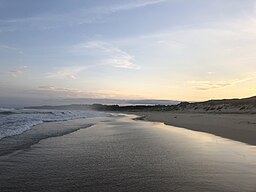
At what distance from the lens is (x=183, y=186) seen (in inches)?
250

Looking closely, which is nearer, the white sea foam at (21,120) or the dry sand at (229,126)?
the dry sand at (229,126)

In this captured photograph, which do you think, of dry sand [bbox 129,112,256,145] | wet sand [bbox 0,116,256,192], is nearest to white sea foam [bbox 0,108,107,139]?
wet sand [bbox 0,116,256,192]

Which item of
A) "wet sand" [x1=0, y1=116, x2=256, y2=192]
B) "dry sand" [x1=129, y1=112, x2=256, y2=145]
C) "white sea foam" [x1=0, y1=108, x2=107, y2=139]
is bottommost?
"white sea foam" [x1=0, y1=108, x2=107, y2=139]

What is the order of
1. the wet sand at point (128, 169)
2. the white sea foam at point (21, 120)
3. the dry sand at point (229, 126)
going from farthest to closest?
the white sea foam at point (21, 120), the dry sand at point (229, 126), the wet sand at point (128, 169)

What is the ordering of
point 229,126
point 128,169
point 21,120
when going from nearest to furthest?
point 128,169
point 229,126
point 21,120

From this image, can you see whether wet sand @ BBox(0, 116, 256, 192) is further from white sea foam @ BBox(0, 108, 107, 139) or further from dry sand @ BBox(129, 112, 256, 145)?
white sea foam @ BBox(0, 108, 107, 139)

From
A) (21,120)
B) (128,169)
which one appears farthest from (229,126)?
(21,120)

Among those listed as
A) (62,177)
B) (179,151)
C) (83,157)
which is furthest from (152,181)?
(179,151)

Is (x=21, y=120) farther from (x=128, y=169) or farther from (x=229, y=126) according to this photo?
(x=128, y=169)

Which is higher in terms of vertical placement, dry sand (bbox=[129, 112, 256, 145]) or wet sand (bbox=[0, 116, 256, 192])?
dry sand (bbox=[129, 112, 256, 145])

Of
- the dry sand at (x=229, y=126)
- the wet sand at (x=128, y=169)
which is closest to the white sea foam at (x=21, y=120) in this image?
the wet sand at (x=128, y=169)

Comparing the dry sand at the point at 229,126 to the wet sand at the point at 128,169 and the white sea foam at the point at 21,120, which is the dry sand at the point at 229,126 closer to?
the wet sand at the point at 128,169

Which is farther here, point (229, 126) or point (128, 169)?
point (229, 126)

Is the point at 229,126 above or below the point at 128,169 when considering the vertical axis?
→ above
